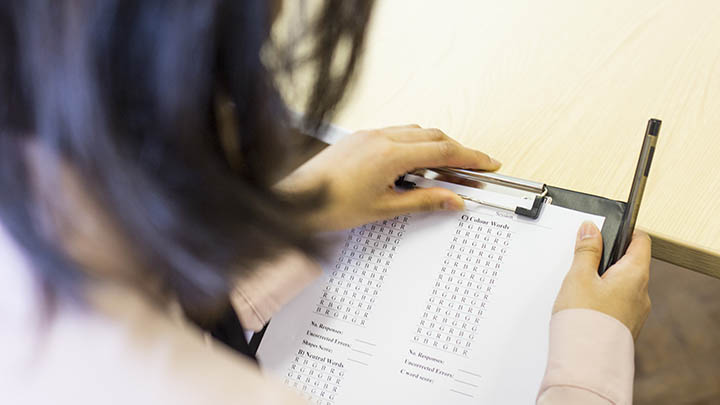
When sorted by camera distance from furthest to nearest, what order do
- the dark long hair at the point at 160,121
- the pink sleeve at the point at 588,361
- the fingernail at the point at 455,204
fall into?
1. the fingernail at the point at 455,204
2. the pink sleeve at the point at 588,361
3. the dark long hair at the point at 160,121

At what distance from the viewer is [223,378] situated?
40 centimetres

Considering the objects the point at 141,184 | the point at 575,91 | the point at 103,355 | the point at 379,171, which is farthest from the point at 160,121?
the point at 575,91

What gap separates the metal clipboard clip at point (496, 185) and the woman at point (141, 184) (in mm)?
197

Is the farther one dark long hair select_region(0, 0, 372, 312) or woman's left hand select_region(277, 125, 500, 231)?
woman's left hand select_region(277, 125, 500, 231)

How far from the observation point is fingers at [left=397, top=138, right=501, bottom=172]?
0.64m

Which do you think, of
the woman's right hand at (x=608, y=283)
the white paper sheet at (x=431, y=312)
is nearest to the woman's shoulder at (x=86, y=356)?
the white paper sheet at (x=431, y=312)

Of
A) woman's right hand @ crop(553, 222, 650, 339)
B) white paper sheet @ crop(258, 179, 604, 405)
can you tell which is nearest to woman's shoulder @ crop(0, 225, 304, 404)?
white paper sheet @ crop(258, 179, 604, 405)

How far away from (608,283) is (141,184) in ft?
1.27

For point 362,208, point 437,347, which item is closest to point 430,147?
point 362,208

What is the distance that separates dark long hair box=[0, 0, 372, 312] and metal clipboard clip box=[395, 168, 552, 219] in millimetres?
259

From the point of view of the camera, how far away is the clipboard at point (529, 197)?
0.59 m

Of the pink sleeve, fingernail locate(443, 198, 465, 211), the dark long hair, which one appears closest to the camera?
the dark long hair

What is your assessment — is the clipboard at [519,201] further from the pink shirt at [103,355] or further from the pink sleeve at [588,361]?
the pink shirt at [103,355]

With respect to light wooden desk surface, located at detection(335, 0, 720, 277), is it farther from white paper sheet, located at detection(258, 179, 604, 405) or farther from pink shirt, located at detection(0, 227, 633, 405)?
pink shirt, located at detection(0, 227, 633, 405)
